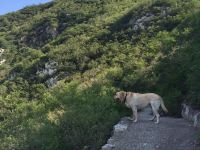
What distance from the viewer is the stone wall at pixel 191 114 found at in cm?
1522

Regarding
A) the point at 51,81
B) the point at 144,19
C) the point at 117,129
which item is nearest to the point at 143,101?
the point at 117,129

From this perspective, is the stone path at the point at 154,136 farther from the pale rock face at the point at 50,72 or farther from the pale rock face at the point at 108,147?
the pale rock face at the point at 50,72

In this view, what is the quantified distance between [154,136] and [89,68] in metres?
21.1

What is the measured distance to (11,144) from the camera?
16.8 m

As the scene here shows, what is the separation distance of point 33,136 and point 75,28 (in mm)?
35676

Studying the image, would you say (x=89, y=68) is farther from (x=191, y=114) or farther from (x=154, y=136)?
(x=154, y=136)

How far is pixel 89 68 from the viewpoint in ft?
116

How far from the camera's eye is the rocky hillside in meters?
16.7

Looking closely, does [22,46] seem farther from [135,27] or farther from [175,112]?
[175,112]

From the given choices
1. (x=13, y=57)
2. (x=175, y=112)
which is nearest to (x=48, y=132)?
(x=175, y=112)

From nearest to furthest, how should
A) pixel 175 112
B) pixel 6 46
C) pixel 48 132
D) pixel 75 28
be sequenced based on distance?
pixel 48 132
pixel 175 112
pixel 75 28
pixel 6 46

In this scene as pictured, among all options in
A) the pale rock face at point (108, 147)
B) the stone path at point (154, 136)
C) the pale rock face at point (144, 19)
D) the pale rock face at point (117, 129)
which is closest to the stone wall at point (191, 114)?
the stone path at point (154, 136)

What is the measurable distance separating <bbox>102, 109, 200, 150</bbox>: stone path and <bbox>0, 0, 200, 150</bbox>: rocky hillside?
0.73m

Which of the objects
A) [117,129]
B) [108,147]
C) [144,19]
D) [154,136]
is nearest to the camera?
[108,147]
